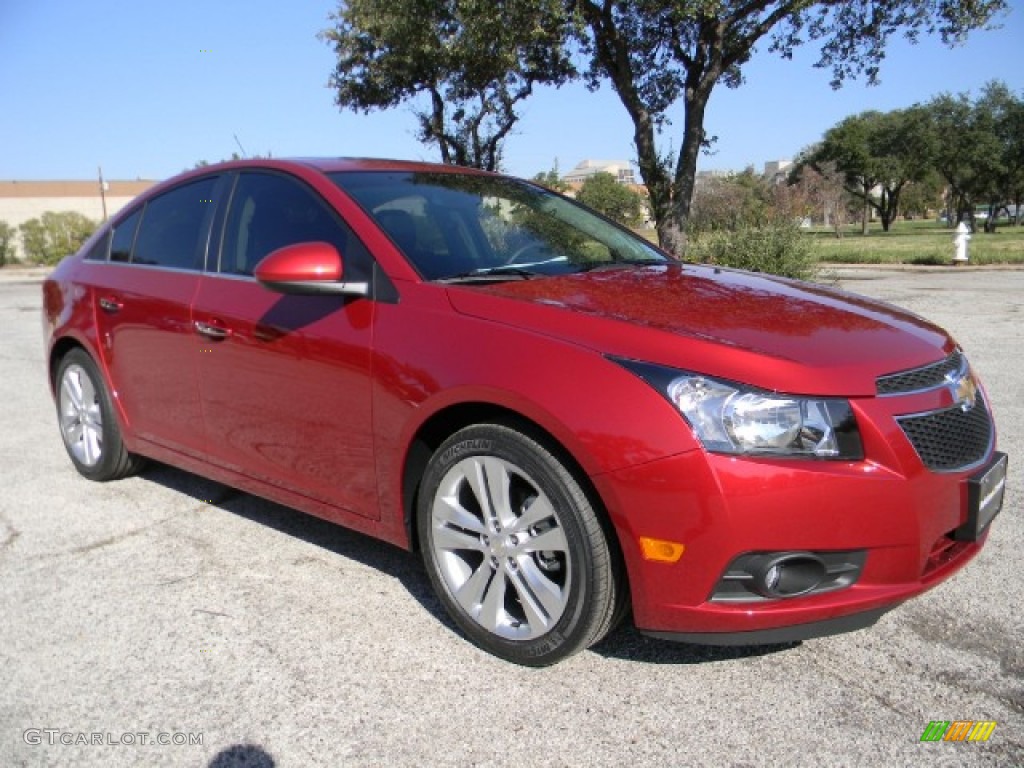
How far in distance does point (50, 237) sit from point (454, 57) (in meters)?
25.3

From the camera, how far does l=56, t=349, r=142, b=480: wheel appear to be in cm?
450

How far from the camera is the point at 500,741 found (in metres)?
2.36

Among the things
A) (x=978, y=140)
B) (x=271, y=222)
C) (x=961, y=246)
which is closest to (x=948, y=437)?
(x=271, y=222)

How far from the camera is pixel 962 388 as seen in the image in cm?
278

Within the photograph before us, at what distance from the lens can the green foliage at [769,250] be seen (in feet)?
37.2

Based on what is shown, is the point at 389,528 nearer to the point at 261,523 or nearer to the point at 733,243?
the point at 261,523

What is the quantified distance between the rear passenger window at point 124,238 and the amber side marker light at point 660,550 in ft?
10.7

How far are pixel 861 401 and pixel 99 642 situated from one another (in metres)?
2.57

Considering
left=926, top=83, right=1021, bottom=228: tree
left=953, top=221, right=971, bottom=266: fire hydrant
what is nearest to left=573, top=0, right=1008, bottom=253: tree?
left=953, top=221, right=971, bottom=266: fire hydrant

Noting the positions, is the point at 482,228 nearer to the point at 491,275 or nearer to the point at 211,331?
the point at 491,275

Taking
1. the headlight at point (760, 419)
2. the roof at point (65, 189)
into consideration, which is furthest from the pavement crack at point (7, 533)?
the roof at point (65, 189)

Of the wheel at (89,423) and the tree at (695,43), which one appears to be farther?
the tree at (695,43)

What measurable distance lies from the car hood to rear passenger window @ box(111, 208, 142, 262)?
2415mm

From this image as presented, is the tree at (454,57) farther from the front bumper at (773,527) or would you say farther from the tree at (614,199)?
the front bumper at (773,527)
